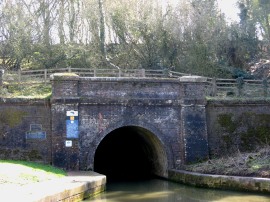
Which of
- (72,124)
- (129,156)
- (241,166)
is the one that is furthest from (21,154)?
(129,156)

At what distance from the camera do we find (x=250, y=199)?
10391mm

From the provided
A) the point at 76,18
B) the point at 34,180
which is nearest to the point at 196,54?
the point at 76,18

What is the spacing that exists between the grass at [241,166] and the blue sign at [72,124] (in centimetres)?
456

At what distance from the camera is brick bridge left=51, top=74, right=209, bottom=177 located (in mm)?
14070

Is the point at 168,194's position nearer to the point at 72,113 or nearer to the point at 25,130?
the point at 72,113

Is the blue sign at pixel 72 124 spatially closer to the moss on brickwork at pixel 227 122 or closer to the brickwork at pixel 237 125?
the brickwork at pixel 237 125

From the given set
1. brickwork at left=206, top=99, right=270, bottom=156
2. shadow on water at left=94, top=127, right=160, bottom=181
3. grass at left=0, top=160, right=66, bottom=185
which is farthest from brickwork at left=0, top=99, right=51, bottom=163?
brickwork at left=206, top=99, right=270, bottom=156

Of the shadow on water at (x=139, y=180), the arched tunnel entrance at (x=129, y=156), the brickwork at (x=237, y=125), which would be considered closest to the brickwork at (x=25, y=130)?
the shadow on water at (x=139, y=180)

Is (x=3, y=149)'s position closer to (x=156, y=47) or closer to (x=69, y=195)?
(x=69, y=195)

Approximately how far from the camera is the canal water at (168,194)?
10727 mm

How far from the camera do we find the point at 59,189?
29.3 feet

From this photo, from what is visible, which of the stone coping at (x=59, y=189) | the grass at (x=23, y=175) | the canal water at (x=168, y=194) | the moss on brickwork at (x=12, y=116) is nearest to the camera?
the stone coping at (x=59, y=189)

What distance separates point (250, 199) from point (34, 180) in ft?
19.4

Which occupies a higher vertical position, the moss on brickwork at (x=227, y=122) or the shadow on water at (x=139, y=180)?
the moss on brickwork at (x=227, y=122)
